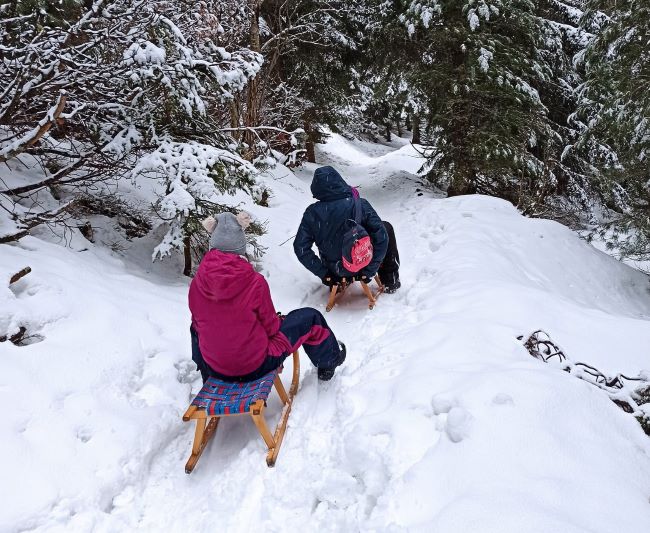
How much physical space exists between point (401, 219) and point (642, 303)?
4.64 meters

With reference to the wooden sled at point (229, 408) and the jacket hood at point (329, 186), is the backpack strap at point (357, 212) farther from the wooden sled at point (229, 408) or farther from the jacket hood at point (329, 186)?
the wooden sled at point (229, 408)

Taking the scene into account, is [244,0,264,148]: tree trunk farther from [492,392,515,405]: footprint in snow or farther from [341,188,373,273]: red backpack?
[492,392,515,405]: footprint in snow

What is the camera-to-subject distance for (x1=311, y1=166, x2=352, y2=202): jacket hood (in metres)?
4.65

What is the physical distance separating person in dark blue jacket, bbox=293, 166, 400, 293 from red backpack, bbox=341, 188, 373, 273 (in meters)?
0.06

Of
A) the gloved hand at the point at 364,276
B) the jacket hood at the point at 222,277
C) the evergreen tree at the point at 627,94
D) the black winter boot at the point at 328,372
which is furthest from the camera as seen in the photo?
the evergreen tree at the point at 627,94

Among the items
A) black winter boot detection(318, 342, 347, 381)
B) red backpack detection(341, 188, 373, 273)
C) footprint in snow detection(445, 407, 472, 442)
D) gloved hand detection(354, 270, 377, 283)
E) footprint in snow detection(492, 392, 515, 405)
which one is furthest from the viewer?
gloved hand detection(354, 270, 377, 283)

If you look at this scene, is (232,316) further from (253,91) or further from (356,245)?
(253,91)

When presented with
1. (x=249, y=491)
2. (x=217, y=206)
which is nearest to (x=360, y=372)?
(x=249, y=491)

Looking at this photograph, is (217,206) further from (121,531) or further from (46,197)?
(121,531)

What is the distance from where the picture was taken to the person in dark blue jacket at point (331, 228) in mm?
4688

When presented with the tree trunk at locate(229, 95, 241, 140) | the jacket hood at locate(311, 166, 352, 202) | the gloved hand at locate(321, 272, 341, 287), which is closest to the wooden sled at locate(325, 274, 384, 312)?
the gloved hand at locate(321, 272, 341, 287)

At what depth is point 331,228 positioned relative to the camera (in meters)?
4.74

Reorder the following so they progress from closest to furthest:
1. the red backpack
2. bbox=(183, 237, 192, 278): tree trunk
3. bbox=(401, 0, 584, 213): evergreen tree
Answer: the red backpack, bbox=(183, 237, 192, 278): tree trunk, bbox=(401, 0, 584, 213): evergreen tree

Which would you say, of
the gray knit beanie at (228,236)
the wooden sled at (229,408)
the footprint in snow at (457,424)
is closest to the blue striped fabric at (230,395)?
the wooden sled at (229,408)
